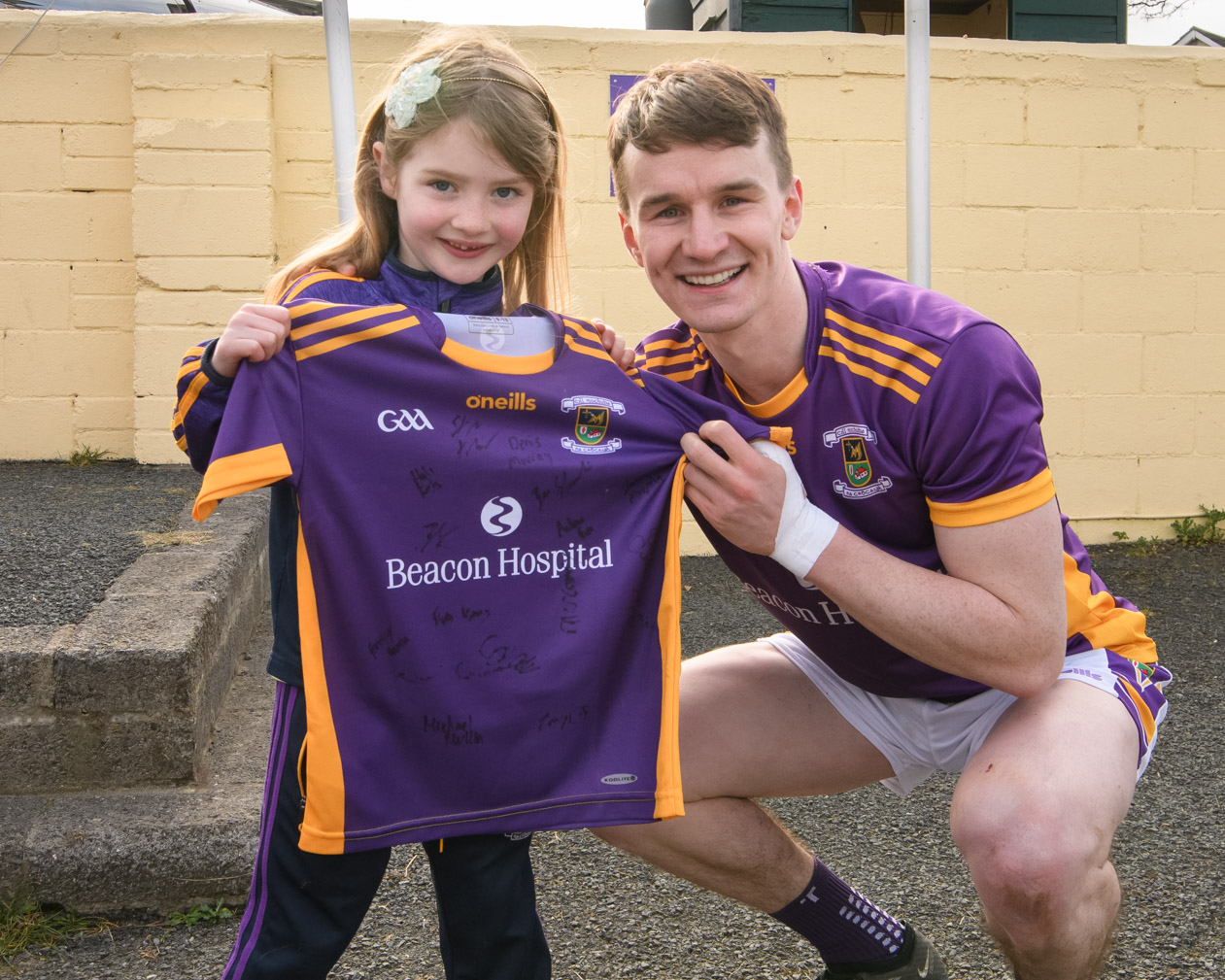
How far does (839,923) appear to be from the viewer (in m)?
2.19

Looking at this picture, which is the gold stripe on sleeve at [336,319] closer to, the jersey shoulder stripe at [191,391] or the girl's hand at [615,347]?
the jersey shoulder stripe at [191,391]

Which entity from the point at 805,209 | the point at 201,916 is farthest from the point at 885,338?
the point at 805,209

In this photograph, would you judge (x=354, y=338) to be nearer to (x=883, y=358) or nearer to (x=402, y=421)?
(x=402, y=421)

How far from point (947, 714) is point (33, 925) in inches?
76.9

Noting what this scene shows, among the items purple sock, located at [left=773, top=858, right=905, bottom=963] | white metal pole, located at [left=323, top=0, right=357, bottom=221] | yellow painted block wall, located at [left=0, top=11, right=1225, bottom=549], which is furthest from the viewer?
yellow painted block wall, located at [left=0, top=11, right=1225, bottom=549]

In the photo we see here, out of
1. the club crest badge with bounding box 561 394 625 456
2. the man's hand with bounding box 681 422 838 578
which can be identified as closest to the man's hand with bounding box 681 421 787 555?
the man's hand with bounding box 681 422 838 578

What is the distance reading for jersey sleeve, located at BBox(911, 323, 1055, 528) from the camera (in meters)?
1.90

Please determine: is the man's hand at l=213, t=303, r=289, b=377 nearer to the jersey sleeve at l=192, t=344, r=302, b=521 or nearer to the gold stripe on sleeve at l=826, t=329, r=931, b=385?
the jersey sleeve at l=192, t=344, r=302, b=521

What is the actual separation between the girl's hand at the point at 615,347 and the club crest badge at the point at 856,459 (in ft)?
1.32

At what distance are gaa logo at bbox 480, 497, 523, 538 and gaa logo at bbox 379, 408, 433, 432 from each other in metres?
0.17

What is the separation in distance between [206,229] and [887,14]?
19.5 ft

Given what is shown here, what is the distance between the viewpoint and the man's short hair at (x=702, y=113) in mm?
2006

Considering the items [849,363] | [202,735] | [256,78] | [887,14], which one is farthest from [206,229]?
[887,14]

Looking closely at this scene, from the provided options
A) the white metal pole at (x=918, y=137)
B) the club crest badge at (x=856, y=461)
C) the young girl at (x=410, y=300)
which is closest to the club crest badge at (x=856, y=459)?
the club crest badge at (x=856, y=461)
